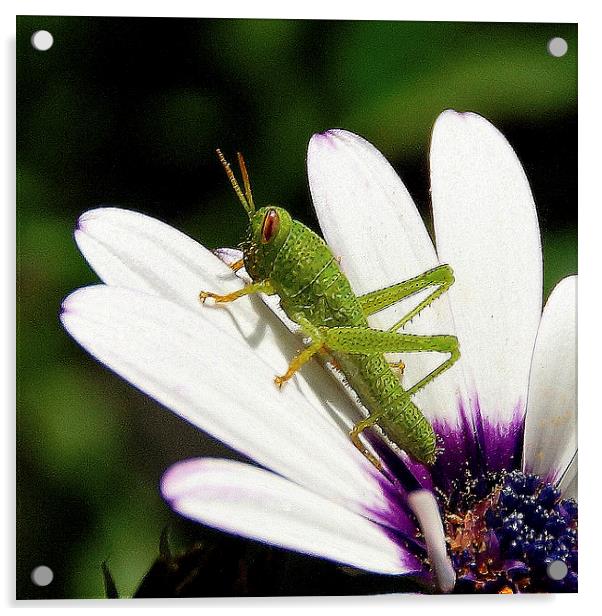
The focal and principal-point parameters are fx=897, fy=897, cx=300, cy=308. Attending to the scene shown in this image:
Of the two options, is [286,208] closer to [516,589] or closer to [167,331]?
[167,331]

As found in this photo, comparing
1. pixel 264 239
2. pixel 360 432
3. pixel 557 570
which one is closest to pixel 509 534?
pixel 557 570

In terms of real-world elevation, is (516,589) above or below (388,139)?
below

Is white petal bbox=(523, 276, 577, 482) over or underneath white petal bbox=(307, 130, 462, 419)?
underneath

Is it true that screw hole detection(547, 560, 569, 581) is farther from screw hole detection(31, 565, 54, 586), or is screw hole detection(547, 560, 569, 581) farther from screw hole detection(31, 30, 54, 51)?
screw hole detection(31, 30, 54, 51)

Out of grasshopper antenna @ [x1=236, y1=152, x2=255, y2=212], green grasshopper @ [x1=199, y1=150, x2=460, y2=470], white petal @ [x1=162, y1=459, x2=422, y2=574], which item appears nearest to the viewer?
white petal @ [x1=162, y1=459, x2=422, y2=574]

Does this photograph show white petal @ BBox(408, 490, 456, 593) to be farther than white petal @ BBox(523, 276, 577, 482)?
No

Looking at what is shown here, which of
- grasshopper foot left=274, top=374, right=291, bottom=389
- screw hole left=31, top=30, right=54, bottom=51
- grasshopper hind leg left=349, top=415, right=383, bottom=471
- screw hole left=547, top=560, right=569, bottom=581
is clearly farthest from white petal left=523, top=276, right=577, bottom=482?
screw hole left=31, top=30, right=54, bottom=51
